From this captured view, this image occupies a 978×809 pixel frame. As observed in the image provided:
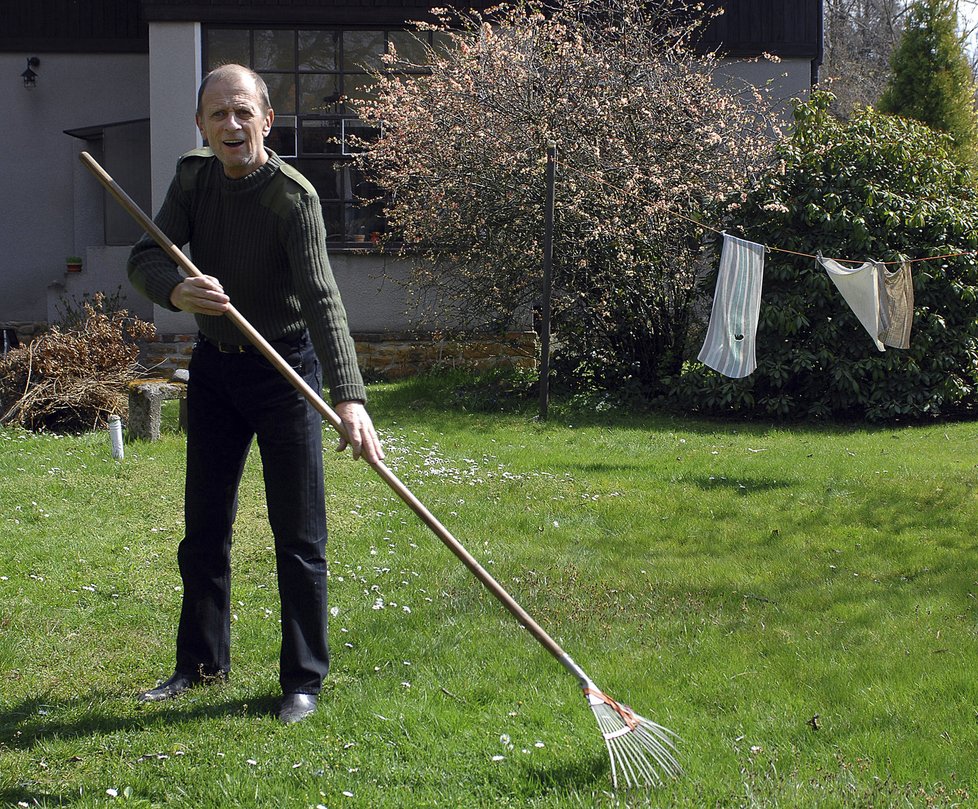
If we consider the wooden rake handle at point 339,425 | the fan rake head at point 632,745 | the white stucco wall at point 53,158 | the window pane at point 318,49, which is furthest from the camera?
the white stucco wall at point 53,158

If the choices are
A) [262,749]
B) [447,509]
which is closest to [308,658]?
[262,749]

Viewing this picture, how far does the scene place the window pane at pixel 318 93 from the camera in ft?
45.5

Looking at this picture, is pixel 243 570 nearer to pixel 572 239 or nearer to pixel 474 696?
pixel 474 696

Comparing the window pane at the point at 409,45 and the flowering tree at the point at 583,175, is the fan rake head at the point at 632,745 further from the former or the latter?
the window pane at the point at 409,45

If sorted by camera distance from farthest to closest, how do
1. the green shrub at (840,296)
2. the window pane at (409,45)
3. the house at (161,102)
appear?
the window pane at (409,45)
the house at (161,102)
the green shrub at (840,296)

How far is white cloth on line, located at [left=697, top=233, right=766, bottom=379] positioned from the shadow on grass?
6121mm

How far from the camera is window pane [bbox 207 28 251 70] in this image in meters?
13.8

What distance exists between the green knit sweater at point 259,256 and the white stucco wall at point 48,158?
1278 cm

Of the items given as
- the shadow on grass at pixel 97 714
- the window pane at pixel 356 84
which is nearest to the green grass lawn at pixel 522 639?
the shadow on grass at pixel 97 714

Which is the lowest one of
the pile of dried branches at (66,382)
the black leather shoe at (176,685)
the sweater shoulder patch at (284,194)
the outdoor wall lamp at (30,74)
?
the black leather shoe at (176,685)

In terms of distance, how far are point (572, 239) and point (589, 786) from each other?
8.26 meters

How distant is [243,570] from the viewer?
18.6 ft

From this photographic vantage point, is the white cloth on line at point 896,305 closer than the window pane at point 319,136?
Yes

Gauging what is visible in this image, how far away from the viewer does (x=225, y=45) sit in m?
13.8
